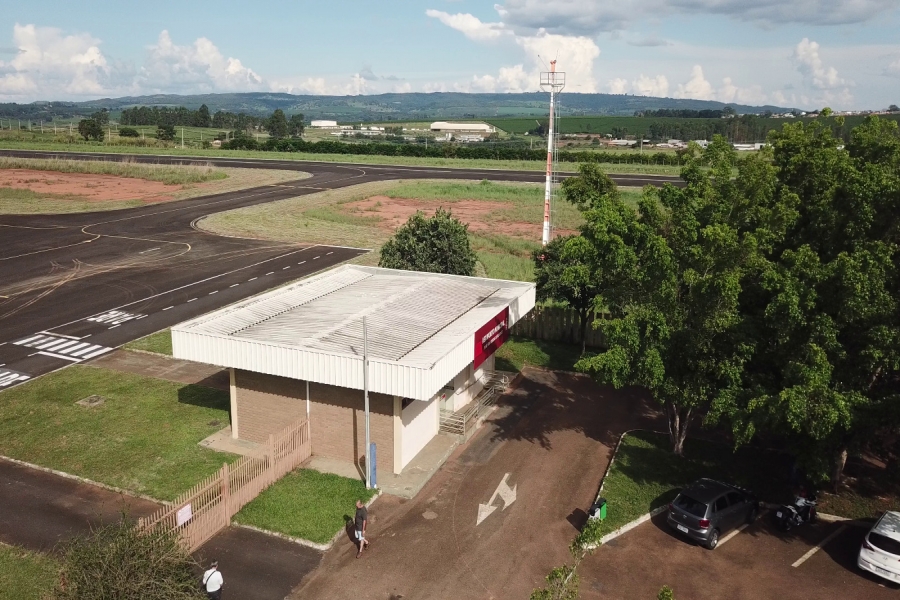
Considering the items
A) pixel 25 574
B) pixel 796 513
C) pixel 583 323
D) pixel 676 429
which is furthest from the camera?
pixel 583 323

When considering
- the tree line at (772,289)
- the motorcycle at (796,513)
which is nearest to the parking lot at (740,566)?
the motorcycle at (796,513)

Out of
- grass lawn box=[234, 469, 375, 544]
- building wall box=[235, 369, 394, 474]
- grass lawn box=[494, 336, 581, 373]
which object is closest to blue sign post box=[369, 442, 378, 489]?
grass lawn box=[234, 469, 375, 544]

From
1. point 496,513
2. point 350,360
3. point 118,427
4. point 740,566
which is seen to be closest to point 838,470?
point 740,566

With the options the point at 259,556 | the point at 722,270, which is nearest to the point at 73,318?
the point at 259,556

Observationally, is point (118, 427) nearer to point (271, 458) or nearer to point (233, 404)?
point (233, 404)

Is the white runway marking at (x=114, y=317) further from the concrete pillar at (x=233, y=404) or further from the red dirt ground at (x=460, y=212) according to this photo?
the red dirt ground at (x=460, y=212)

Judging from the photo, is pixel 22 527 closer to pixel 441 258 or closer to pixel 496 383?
pixel 496 383

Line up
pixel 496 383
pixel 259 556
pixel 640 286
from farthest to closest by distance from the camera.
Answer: pixel 496 383 → pixel 640 286 → pixel 259 556
